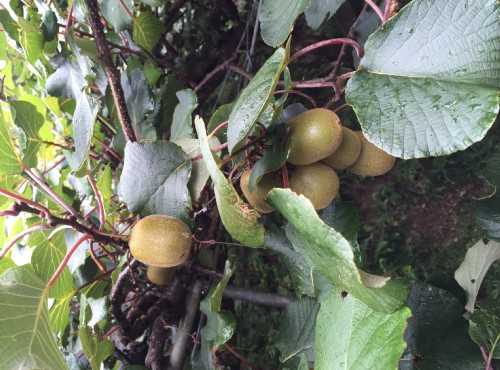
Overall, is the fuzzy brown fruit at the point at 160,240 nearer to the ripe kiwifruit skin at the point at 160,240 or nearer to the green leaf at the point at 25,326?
the ripe kiwifruit skin at the point at 160,240

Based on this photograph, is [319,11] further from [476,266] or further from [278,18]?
[476,266]

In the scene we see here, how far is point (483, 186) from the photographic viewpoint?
1.43 meters

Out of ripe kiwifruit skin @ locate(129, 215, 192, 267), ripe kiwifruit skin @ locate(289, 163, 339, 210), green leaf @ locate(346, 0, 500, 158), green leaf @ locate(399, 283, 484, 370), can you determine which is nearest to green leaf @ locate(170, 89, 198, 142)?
ripe kiwifruit skin @ locate(129, 215, 192, 267)

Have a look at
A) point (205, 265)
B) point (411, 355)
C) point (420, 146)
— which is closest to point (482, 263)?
point (411, 355)

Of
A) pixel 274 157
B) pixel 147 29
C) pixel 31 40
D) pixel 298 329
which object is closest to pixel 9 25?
pixel 31 40

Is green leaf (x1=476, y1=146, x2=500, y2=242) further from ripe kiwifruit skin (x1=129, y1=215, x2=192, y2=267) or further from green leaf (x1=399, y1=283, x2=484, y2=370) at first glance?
ripe kiwifruit skin (x1=129, y1=215, x2=192, y2=267)

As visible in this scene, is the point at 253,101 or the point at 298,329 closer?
the point at 253,101

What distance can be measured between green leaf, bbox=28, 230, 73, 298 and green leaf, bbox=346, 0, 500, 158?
64 cm

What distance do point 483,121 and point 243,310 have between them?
4.12ft

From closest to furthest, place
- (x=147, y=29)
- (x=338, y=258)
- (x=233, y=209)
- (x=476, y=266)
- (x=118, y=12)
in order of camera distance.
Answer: (x=338, y=258)
(x=233, y=209)
(x=476, y=266)
(x=118, y=12)
(x=147, y=29)

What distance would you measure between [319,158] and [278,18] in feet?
0.71

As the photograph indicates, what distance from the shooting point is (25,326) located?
63 centimetres

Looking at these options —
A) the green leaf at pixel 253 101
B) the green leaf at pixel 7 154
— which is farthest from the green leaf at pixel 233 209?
the green leaf at pixel 7 154

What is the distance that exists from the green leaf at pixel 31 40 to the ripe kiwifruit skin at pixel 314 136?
60 centimetres
